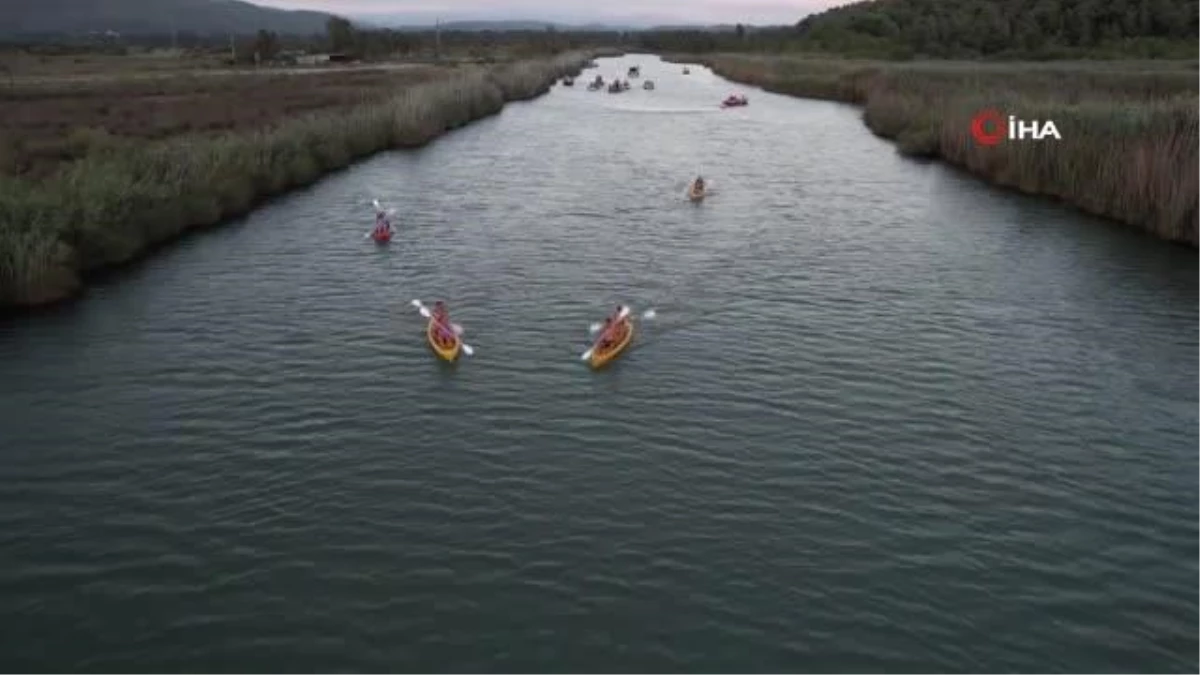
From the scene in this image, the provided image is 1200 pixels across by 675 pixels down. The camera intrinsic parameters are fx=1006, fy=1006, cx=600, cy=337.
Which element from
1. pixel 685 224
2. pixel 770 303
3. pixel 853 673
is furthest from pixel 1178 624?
pixel 685 224

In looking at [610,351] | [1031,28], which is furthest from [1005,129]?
[1031,28]

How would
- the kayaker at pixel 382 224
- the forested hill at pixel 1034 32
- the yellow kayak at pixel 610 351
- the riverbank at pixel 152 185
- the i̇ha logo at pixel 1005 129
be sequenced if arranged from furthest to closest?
1. the forested hill at pixel 1034 32
2. the i̇ha logo at pixel 1005 129
3. the kayaker at pixel 382 224
4. the riverbank at pixel 152 185
5. the yellow kayak at pixel 610 351

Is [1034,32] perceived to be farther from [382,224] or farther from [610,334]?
[610,334]

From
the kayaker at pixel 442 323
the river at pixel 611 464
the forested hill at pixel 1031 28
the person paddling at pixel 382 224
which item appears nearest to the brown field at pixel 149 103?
the person paddling at pixel 382 224

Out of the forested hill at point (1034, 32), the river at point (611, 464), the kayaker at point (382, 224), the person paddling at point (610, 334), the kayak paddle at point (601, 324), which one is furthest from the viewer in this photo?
the forested hill at point (1034, 32)

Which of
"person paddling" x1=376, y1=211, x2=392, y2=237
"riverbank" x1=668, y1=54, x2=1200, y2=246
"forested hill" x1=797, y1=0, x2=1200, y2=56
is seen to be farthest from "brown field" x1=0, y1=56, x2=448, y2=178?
"forested hill" x1=797, y1=0, x2=1200, y2=56

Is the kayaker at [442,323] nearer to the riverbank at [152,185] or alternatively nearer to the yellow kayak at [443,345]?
the yellow kayak at [443,345]

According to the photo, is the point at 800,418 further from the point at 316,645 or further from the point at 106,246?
the point at 106,246

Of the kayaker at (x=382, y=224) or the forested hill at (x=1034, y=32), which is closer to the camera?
the kayaker at (x=382, y=224)

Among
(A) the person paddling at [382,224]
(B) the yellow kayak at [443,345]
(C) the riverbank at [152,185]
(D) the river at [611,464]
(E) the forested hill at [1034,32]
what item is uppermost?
(E) the forested hill at [1034,32]
